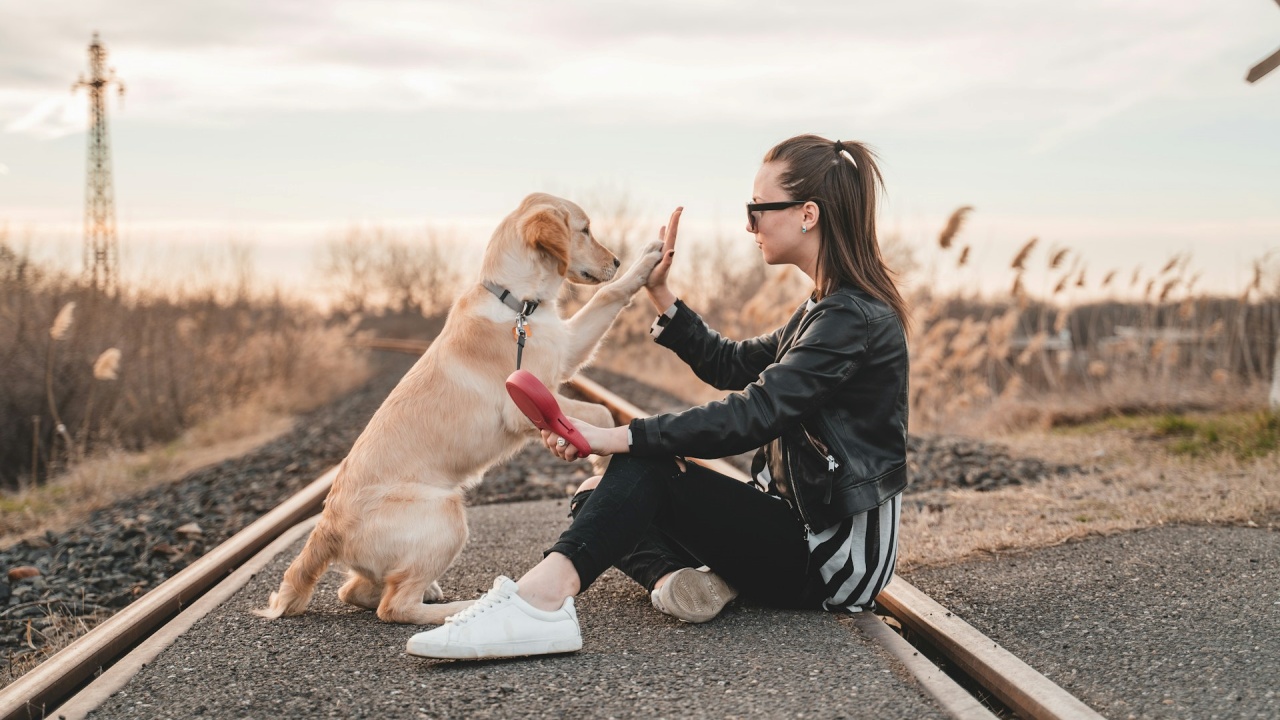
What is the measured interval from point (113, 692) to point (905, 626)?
103 inches

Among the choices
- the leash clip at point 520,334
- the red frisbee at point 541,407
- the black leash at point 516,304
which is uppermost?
the black leash at point 516,304

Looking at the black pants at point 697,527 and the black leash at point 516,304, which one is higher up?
the black leash at point 516,304

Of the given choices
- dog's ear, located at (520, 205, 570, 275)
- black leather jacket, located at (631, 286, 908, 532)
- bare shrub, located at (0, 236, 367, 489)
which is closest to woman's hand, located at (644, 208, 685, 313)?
dog's ear, located at (520, 205, 570, 275)

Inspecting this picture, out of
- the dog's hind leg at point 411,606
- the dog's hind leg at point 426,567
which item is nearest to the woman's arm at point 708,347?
the dog's hind leg at point 426,567

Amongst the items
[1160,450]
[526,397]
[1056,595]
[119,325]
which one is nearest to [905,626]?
[1056,595]

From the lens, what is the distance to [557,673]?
298cm

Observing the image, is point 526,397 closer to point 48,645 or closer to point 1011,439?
point 48,645

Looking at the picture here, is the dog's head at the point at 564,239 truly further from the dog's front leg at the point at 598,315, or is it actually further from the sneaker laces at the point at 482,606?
the sneaker laces at the point at 482,606

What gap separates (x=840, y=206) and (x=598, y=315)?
1.20 metres

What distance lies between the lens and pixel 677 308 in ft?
13.4

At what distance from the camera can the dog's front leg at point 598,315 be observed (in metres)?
4.15

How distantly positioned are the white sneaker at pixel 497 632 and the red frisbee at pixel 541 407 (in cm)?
49

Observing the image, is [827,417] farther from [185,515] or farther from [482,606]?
[185,515]

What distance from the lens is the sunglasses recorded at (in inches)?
136
